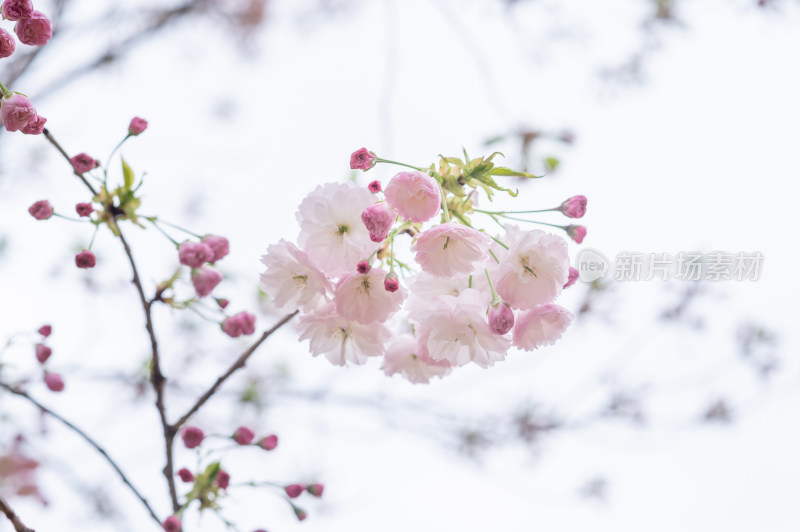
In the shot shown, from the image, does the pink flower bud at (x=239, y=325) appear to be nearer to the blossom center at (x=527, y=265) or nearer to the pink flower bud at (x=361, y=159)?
the pink flower bud at (x=361, y=159)

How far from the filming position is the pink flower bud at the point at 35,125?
770 mm

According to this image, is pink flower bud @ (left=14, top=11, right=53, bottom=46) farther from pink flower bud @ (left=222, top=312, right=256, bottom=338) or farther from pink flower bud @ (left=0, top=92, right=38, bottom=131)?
pink flower bud @ (left=222, top=312, right=256, bottom=338)

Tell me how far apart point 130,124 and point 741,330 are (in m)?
3.44

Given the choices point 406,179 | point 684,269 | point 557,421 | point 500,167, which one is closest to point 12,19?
point 406,179

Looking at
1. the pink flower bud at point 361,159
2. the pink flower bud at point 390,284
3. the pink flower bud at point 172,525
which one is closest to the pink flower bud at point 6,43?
the pink flower bud at point 361,159

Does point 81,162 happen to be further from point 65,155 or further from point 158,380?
point 158,380

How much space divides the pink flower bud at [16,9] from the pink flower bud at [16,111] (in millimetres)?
131

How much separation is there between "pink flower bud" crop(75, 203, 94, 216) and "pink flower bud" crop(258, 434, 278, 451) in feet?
1.66

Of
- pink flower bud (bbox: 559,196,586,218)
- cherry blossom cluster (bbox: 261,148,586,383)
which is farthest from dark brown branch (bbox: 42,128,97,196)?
pink flower bud (bbox: 559,196,586,218)

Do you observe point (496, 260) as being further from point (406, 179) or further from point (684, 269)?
point (684, 269)

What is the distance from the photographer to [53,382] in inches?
48.0

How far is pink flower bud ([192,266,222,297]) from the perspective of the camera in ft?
2.93

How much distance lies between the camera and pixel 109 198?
87 cm

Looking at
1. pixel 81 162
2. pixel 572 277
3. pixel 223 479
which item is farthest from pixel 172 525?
pixel 572 277
